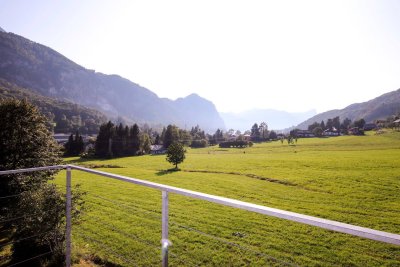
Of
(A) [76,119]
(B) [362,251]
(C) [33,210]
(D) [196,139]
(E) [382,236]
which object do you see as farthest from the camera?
(A) [76,119]

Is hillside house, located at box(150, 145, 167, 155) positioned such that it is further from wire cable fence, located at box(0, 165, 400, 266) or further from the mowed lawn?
wire cable fence, located at box(0, 165, 400, 266)

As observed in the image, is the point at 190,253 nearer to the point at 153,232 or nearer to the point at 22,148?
the point at 153,232

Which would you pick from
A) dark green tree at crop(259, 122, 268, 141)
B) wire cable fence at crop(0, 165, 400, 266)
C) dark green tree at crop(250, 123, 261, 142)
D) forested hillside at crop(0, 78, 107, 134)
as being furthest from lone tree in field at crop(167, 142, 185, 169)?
forested hillside at crop(0, 78, 107, 134)

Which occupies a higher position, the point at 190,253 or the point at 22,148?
the point at 22,148

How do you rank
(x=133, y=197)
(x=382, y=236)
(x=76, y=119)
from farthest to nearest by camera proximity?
(x=76, y=119), (x=133, y=197), (x=382, y=236)

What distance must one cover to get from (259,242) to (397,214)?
38.5 ft

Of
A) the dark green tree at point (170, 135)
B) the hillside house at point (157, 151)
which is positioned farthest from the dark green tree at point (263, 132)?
the hillside house at point (157, 151)

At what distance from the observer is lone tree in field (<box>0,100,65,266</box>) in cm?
840

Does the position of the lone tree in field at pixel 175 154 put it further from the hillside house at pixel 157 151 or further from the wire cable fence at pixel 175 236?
the hillside house at pixel 157 151

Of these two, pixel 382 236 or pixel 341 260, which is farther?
pixel 341 260

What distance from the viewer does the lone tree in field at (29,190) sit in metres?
8.40

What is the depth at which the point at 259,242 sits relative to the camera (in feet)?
46.4

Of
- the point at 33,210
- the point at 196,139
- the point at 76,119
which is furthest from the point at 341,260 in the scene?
the point at 76,119

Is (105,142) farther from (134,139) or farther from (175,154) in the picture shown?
(175,154)
